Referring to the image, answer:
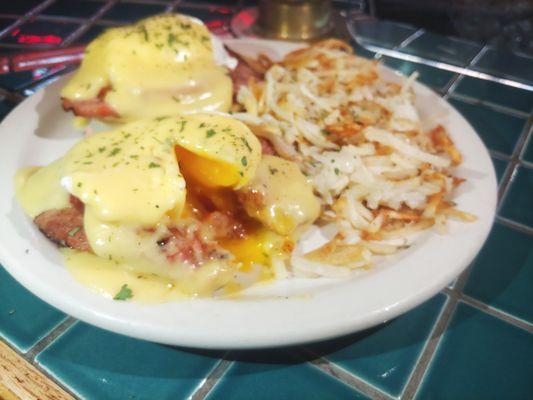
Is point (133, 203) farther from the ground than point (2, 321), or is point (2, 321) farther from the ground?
point (133, 203)

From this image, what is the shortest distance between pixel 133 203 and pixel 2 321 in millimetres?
569

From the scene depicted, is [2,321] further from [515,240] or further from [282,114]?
[515,240]

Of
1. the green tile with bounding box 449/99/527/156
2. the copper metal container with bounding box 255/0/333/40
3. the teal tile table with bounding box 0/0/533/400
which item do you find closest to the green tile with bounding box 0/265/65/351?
the teal tile table with bounding box 0/0/533/400

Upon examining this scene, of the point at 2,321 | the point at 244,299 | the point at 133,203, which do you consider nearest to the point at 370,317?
the point at 244,299

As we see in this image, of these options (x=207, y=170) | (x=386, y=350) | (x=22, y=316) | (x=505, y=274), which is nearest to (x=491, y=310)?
(x=505, y=274)

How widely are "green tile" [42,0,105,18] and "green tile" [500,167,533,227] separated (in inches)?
112

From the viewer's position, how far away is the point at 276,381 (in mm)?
1458

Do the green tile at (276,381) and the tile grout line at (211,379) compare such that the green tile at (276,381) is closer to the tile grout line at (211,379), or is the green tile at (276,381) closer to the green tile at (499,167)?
the tile grout line at (211,379)

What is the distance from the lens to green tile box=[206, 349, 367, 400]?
56.1 inches

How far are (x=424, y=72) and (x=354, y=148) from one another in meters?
1.38

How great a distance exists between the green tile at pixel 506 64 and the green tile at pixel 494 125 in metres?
0.50

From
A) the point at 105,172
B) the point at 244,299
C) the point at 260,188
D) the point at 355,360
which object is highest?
the point at 105,172

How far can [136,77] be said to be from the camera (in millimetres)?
2041

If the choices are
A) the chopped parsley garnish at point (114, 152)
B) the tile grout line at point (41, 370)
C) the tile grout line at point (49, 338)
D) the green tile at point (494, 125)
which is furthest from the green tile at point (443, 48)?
the tile grout line at point (41, 370)
